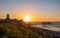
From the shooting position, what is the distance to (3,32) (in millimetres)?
11695

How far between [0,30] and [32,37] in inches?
90.6

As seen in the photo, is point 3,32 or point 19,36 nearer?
point 19,36

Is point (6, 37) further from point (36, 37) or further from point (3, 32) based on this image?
point (36, 37)

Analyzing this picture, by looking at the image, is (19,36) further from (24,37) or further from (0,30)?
(0,30)

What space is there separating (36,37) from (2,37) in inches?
112

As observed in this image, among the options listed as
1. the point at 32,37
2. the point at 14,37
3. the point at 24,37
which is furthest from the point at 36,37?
the point at 14,37

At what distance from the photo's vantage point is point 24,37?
36.0 ft

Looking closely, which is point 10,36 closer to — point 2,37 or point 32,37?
point 2,37

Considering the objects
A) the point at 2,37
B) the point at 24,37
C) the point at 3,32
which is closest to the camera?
the point at 2,37

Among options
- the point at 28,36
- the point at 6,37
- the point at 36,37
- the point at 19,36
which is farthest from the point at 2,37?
the point at 36,37

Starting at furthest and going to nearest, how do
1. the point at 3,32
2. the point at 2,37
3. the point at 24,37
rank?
the point at 3,32, the point at 24,37, the point at 2,37

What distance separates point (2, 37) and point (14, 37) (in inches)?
28.7

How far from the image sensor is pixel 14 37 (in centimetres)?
1038

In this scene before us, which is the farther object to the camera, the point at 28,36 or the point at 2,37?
the point at 28,36
